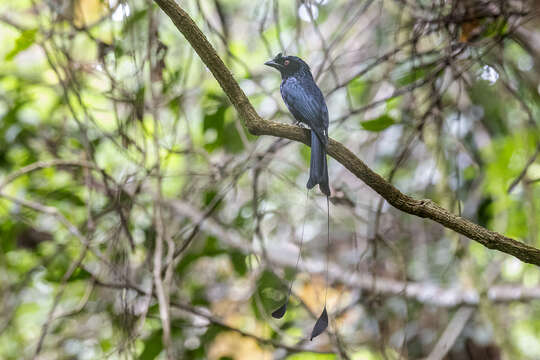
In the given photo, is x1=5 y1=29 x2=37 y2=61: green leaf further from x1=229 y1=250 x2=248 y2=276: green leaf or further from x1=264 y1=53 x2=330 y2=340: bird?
x1=229 y1=250 x2=248 y2=276: green leaf

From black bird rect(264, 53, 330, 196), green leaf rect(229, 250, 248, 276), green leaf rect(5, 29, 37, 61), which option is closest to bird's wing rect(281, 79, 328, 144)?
black bird rect(264, 53, 330, 196)

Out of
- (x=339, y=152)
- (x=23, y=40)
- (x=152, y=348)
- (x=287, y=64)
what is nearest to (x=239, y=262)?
(x=152, y=348)

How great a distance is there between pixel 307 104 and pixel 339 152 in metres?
0.39

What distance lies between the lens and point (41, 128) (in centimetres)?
373

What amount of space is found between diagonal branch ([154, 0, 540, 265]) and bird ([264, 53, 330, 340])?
0.05 m

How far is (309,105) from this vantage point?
188 centimetres

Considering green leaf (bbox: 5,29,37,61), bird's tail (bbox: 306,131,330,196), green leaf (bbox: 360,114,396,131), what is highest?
green leaf (bbox: 5,29,37,61)

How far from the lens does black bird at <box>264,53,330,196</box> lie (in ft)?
4.85

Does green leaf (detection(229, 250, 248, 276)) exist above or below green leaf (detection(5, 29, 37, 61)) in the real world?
below

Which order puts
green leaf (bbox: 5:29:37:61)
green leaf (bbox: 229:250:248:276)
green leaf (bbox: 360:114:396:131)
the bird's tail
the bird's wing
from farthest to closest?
green leaf (bbox: 229:250:248:276) < green leaf (bbox: 5:29:37:61) < green leaf (bbox: 360:114:396:131) < the bird's wing < the bird's tail

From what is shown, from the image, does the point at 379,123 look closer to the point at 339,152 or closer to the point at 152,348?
the point at 339,152

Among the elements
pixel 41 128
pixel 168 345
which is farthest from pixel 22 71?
pixel 168 345

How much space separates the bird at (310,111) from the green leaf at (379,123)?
1.49 ft

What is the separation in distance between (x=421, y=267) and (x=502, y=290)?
87 cm
